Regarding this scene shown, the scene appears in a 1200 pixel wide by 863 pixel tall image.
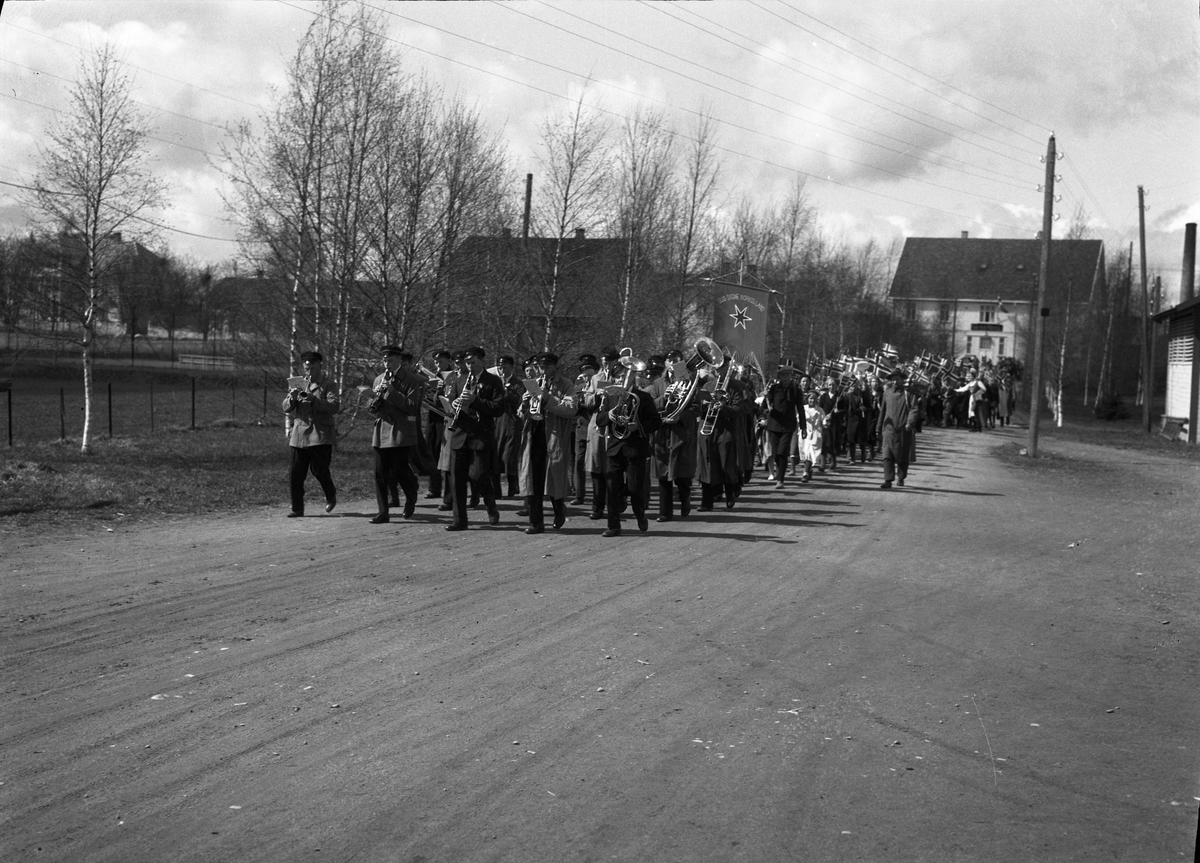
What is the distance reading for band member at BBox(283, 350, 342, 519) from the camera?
13.7 metres

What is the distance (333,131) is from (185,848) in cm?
1961

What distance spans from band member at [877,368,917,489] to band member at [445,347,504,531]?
9.03 metres

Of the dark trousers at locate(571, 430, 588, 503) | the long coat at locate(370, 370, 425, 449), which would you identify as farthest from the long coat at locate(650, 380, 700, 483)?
A: the long coat at locate(370, 370, 425, 449)

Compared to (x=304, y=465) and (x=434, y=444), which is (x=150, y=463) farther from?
(x=304, y=465)

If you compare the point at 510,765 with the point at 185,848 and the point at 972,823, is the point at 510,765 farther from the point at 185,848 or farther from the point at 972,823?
the point at 972,823

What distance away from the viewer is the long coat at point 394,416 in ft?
44.0

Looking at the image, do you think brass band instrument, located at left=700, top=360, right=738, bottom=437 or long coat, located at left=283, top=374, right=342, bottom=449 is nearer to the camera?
long coat, located at left=283, top=374, right=342, bottom=449

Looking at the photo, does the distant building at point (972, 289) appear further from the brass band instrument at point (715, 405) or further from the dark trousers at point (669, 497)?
the dark trousers at point (669, 497)

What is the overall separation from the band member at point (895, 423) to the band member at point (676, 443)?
5.66 metres

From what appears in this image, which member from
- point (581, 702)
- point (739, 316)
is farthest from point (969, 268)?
point (581, 702)

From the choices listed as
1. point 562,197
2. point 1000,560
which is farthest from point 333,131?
point 1000,560

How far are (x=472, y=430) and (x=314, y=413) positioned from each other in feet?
6.70

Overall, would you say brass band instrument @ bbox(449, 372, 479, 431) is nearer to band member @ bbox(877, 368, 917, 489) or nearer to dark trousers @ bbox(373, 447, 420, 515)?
dark trousers @ bbox(373, 447, 420, 515)

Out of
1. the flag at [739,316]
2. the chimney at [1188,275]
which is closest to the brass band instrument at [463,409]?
the flag at [739,316]
